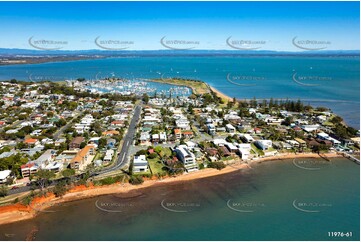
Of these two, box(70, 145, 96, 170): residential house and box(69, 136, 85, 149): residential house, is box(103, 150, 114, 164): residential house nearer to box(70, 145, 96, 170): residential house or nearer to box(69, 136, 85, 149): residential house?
box(70, 145, 96, 170): residential house

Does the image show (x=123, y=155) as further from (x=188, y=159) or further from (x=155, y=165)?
(x=188, y=159)

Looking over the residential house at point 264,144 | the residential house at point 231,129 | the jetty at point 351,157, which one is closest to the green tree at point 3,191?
the residential house at point 264,144

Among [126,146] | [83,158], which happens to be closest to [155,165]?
[126,146]

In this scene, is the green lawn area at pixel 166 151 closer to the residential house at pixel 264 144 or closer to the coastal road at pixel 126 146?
the coastal road at pixel 126 146

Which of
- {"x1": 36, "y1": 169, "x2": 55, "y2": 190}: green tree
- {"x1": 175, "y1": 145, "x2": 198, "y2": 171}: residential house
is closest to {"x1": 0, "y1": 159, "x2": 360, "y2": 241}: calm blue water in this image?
{"x1": 175, "y1": 145, "x2": 198, "y2": 171}: residential house

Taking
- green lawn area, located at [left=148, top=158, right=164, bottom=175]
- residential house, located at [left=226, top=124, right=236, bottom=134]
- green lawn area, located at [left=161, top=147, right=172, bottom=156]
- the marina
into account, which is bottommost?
green lawn area, located at [left=148, top=158, right=164, bottom=175]

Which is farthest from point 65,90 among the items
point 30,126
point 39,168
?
point 39,168
